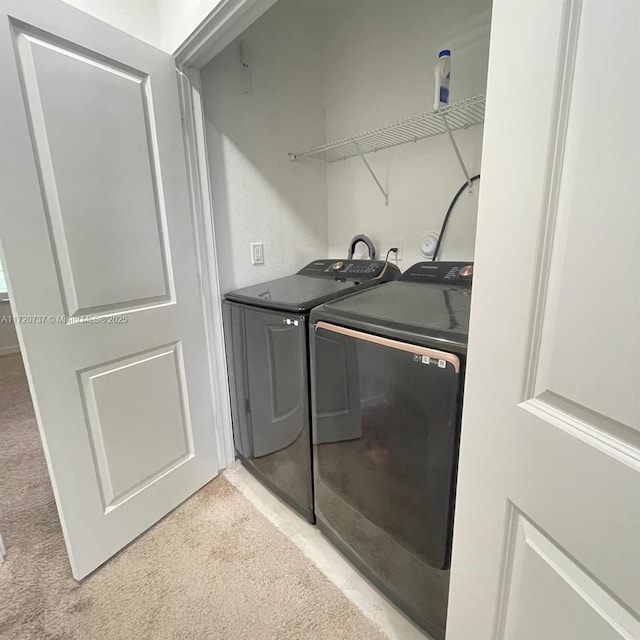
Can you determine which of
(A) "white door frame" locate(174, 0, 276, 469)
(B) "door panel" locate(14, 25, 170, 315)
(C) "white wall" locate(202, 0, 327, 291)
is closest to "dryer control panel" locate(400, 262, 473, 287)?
(C) "white wall" locate(202, 0, 327, 291)

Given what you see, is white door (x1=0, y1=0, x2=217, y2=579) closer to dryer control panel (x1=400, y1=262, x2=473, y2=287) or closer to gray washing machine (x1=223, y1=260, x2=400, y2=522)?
gray washing machine (x1=223, y1=260, x2=400, y2=522)

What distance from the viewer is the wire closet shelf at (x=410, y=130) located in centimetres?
126

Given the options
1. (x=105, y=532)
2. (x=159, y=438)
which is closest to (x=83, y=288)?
(x=159, y=438)

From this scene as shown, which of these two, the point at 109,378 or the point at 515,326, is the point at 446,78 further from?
the point at 109,378

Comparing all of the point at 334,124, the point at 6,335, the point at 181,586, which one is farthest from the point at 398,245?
the point at 6,335

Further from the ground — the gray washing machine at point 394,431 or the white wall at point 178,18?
the white wall at point 178,18

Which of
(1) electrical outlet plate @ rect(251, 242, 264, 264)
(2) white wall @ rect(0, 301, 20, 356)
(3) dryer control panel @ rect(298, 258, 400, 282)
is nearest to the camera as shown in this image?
(3) dryer control panel @ rect(298, 258, 400, 282)

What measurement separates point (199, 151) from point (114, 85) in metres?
0.37

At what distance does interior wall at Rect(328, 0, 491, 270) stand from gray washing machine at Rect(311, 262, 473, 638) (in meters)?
0.55

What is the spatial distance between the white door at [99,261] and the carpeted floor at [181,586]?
122 mm

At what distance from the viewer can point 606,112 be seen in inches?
14.2

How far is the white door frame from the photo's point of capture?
1123mm

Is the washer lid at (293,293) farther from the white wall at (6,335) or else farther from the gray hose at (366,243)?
the white wall at (6,335)

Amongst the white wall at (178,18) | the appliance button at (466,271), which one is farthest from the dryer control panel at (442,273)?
the white wall at (178,18)
